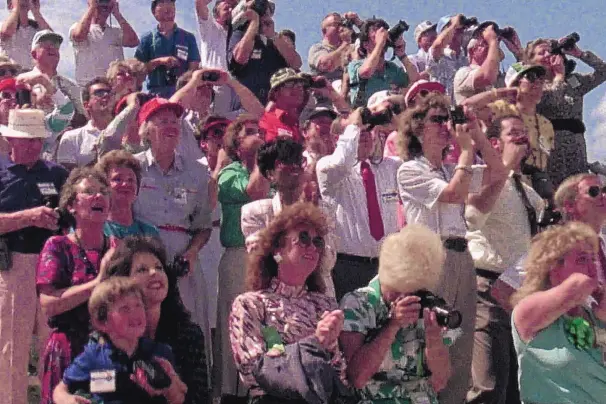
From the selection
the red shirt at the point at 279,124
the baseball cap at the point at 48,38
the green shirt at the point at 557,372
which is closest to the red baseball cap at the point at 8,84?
the baseball cap at the point at 48,38

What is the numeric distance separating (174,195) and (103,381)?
6.85 ft

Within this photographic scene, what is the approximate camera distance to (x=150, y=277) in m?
4.38

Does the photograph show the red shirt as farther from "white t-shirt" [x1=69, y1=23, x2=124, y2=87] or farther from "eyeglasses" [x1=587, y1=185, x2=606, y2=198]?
"white t-shirt" [x1=69, y1=23, x2=124, y2=87]

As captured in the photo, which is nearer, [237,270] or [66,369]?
[66,369]

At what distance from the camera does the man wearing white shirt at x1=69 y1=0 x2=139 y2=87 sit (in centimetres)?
943

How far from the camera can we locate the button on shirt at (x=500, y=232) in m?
6.10

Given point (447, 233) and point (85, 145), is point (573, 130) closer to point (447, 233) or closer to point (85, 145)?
point (447, 233)

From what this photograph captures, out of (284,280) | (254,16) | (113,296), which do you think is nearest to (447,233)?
(284,280)

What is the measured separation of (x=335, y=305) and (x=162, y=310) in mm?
799

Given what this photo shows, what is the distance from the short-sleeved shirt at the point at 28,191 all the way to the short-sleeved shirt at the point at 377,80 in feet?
12.6

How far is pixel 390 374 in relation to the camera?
4.27 metres

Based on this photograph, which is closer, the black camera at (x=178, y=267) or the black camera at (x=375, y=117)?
the black camera at (x=178, y=267)

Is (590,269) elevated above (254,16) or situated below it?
below

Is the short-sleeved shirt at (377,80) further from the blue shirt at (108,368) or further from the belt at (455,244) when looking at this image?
the blue shirt at (108,368)
